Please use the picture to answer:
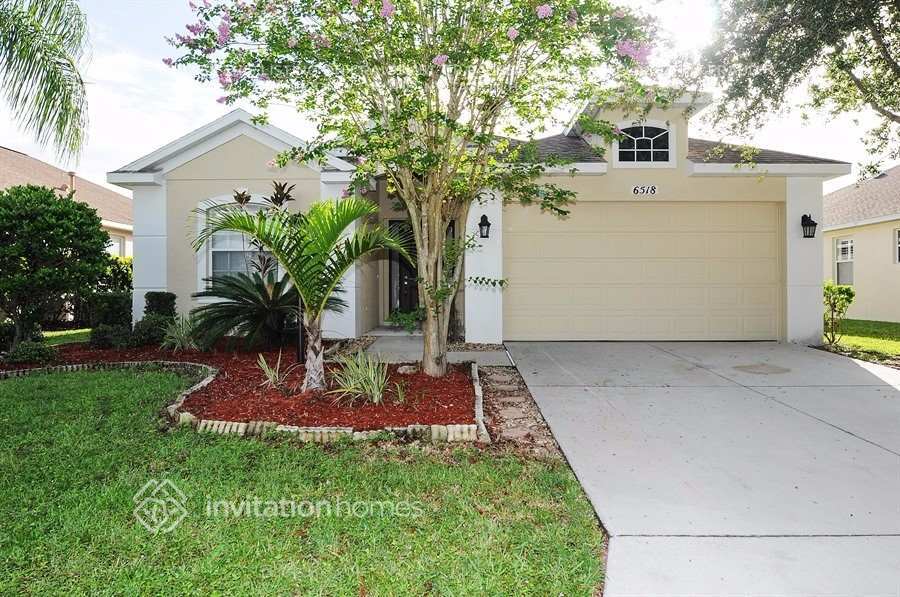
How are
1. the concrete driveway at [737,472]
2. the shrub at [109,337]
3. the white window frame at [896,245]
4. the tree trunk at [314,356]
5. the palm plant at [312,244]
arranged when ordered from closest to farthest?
the concrete driveway at [737,472] < the palm plant at [312,244] < the tree trunk at [314,356] < the shrub at [109,337] < the white window frame at [896,245]

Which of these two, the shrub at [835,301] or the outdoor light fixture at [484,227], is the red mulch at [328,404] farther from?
the shrub at [835,301]

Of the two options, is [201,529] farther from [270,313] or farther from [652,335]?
[652,335]

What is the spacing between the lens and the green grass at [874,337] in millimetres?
8852

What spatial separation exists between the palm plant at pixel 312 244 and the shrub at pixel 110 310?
5.24 m

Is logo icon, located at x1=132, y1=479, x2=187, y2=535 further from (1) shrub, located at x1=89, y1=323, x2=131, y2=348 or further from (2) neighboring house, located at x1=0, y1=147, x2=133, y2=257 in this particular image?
(2) neighboring house, located at x1=0, y1=147, x2=133, y2=257

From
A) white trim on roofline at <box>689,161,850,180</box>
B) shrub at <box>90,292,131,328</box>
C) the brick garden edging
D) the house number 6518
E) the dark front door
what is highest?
white trim on roofline at <box>689,161,850,180</box>

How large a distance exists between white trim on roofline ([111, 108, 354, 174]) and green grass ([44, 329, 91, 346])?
3.55 meters

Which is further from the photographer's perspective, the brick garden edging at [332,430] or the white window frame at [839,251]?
the white window frame at [839,251]

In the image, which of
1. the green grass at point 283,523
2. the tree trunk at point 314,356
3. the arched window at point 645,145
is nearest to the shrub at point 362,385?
the tree trunk at point 314,356

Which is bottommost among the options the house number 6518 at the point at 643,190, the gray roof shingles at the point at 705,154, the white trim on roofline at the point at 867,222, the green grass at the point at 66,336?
the green grass at the point at 66,336

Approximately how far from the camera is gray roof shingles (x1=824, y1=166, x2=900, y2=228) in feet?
48.9

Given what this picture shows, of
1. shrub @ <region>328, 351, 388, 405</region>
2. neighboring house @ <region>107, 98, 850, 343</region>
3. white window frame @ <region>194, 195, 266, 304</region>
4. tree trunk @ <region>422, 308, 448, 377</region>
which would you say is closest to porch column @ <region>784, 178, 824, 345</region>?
neighboring house @ <region>107, 98, 850, 343</region>

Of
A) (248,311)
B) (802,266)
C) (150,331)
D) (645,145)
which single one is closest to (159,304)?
(150,331)

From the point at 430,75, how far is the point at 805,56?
199 inches
